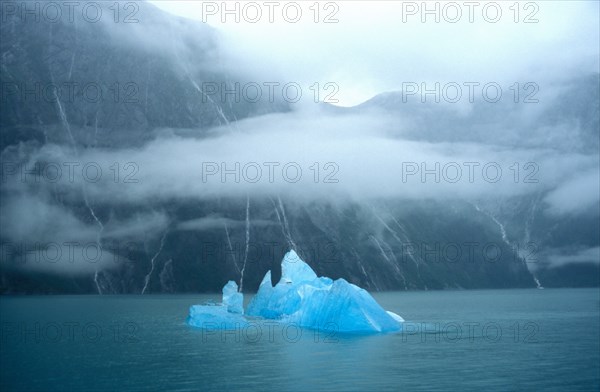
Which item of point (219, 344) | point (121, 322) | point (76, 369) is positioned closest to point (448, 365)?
point (219, 344)

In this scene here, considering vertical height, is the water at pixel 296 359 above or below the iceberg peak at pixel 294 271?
below

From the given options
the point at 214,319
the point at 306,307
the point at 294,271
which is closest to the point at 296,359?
the point at 306,307

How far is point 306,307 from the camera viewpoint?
89688 mm

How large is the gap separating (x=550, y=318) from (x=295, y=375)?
78491 millimetres

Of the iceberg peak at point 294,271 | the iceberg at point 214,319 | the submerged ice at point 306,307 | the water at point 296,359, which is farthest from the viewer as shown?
the iceberg peak at point 294,271

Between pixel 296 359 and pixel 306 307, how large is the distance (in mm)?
32511

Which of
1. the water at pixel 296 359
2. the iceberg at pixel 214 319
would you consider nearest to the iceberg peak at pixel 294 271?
the iceberg at pixel 214 319

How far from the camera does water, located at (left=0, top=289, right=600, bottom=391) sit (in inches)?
1793

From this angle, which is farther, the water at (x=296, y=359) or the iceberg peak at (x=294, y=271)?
the iceberg peak at (x=294, y=271)

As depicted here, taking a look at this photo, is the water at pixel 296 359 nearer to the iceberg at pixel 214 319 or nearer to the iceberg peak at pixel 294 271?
the iceberg at pixel 214 319

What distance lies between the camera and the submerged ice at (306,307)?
258 ft

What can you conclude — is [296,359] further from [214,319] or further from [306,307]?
[214,319]

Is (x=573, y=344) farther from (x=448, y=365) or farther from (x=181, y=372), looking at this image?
(x=181, y=372)

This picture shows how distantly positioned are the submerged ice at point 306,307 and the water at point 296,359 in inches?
141
